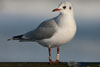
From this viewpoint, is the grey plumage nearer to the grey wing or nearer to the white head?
the grey wing

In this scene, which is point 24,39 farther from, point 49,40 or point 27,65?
point 27,65

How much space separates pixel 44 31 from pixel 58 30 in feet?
1.03

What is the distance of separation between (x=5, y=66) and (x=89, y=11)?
14301 mm

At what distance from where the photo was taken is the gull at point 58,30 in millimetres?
4238

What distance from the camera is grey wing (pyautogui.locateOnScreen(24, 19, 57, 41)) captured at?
4.44m

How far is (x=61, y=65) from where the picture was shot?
408 centimetres

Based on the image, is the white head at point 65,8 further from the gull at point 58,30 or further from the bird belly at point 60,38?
the bird belly at point 60,38

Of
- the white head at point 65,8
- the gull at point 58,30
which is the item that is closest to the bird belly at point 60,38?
the gull at point 58,30

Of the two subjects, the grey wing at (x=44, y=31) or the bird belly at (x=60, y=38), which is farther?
the grey wing at (x=44, y=31)

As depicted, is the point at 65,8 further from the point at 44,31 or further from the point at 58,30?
the point at 44,31

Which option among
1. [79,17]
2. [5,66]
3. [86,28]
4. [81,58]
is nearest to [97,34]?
[86,28]

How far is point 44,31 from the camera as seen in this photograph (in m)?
4.59

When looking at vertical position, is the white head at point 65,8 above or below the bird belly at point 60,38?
above

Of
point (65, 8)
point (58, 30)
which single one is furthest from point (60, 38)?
point (65, 8)
